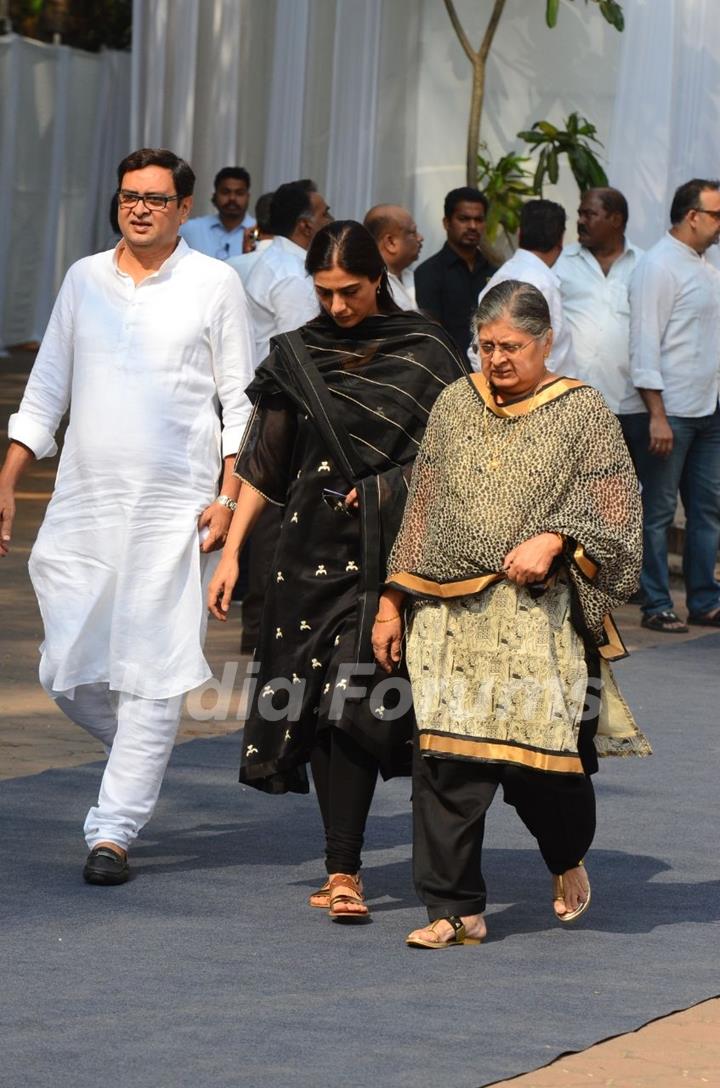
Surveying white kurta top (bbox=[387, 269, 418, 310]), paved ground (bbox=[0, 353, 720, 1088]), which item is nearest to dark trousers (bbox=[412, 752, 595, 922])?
paved ground (bbox=[0, 353, 720, 1088])

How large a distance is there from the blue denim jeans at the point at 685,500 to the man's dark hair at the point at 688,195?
94 centimetres

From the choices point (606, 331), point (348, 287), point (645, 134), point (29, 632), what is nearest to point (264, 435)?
point (348, 287)

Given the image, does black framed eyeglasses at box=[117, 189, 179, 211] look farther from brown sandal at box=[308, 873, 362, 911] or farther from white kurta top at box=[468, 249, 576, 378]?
white kurta top at box=[468, 249, 576, 378]

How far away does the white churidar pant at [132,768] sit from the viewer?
5.56 meters

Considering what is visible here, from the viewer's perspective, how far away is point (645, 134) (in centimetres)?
1304

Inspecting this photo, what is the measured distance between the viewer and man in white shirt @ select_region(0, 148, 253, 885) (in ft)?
18.2

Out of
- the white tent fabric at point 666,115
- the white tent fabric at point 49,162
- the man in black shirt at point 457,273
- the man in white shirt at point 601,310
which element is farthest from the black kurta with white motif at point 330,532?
the white tent fabric at point 49,162

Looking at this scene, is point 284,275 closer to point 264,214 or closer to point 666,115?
point 264,214

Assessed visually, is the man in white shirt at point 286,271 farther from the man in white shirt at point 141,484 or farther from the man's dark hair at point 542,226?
the man in white shirt at point 141,484

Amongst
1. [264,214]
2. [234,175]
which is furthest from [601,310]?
[234,175]

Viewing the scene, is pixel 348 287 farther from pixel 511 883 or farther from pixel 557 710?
pixel 511 883

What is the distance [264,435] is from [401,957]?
1.36 meters

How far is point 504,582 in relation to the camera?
4.94 meters

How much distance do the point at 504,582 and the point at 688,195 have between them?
5.15 m
